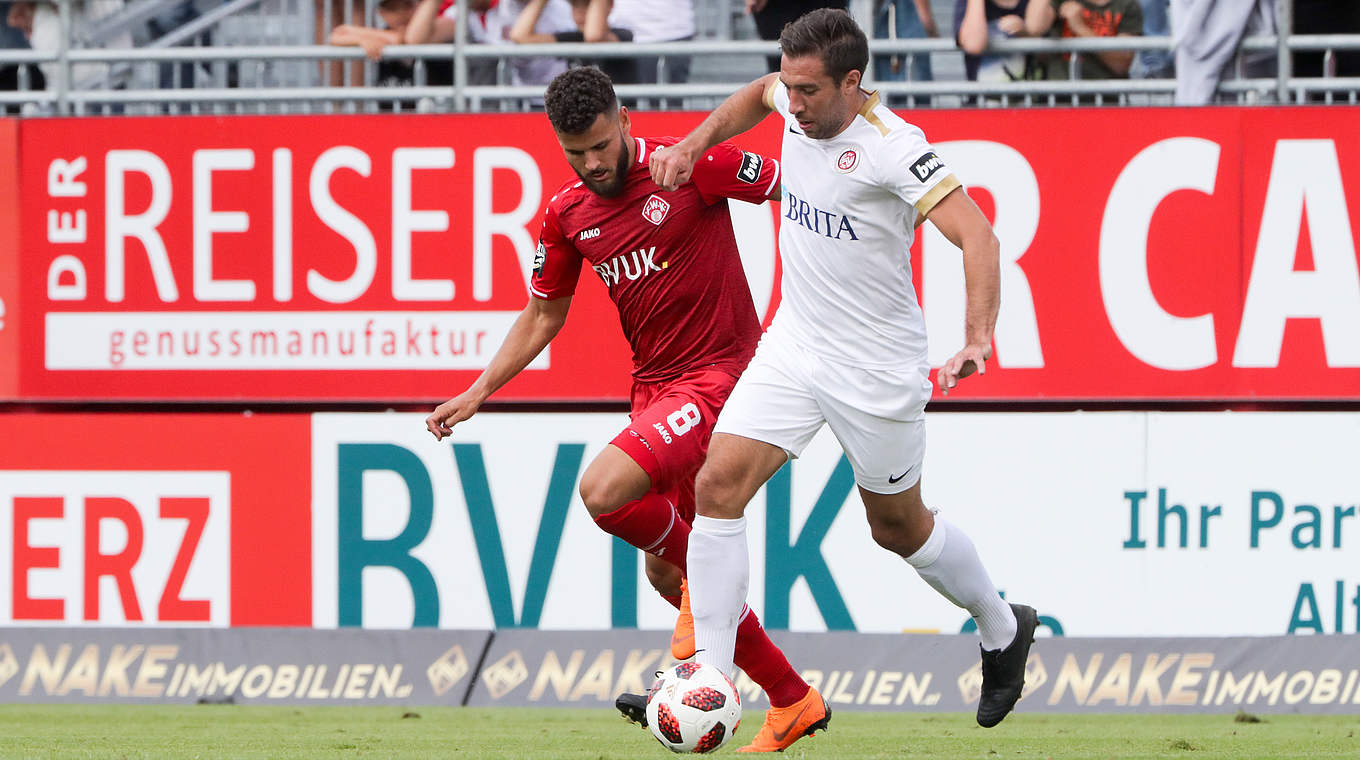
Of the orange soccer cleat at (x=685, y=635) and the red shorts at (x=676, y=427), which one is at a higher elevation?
the red shorts at (x=676, y=427)

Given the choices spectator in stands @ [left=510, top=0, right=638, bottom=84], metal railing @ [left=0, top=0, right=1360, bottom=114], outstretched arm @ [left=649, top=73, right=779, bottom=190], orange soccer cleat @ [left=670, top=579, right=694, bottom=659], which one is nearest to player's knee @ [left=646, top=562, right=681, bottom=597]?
orange soccer cleat @ [left=670, top=579, right=694, bottom=659]

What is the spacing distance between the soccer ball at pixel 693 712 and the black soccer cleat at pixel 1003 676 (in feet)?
3.65

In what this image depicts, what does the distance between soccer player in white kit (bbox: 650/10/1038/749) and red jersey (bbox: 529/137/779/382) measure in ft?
1.30

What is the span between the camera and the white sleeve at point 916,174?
490 cm

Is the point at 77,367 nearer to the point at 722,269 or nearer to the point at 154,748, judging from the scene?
the point at 154,748

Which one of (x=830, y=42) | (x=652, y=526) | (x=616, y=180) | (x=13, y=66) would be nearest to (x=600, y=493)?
(x=652, y=526)

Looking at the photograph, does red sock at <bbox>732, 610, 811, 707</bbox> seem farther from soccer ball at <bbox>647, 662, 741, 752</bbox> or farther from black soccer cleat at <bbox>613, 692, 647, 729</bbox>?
soccer ball at <bbox>647, 662, 741, 752</bbox>

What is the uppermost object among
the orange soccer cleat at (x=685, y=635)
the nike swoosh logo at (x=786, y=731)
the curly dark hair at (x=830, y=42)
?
the curly dark hair at (x=830, y=42)

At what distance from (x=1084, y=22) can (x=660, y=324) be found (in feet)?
14.0

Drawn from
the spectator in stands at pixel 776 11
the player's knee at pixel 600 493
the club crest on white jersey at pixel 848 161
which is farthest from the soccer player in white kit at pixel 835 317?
the spectator in stands at pixel 776 11

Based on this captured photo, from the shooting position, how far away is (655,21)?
929 centimetres

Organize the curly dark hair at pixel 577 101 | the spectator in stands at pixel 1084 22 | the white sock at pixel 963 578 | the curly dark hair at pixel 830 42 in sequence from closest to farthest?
the curly dark hair at pixel 830 42
the curly dark hair at pixel 577 101
the white sock at pixel 963 578
the spectator in stands at pixel 1084 22

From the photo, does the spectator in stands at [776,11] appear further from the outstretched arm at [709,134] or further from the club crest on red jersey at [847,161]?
the club crest on red jersey at [847,161]

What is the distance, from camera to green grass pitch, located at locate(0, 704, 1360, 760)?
5809 mm
